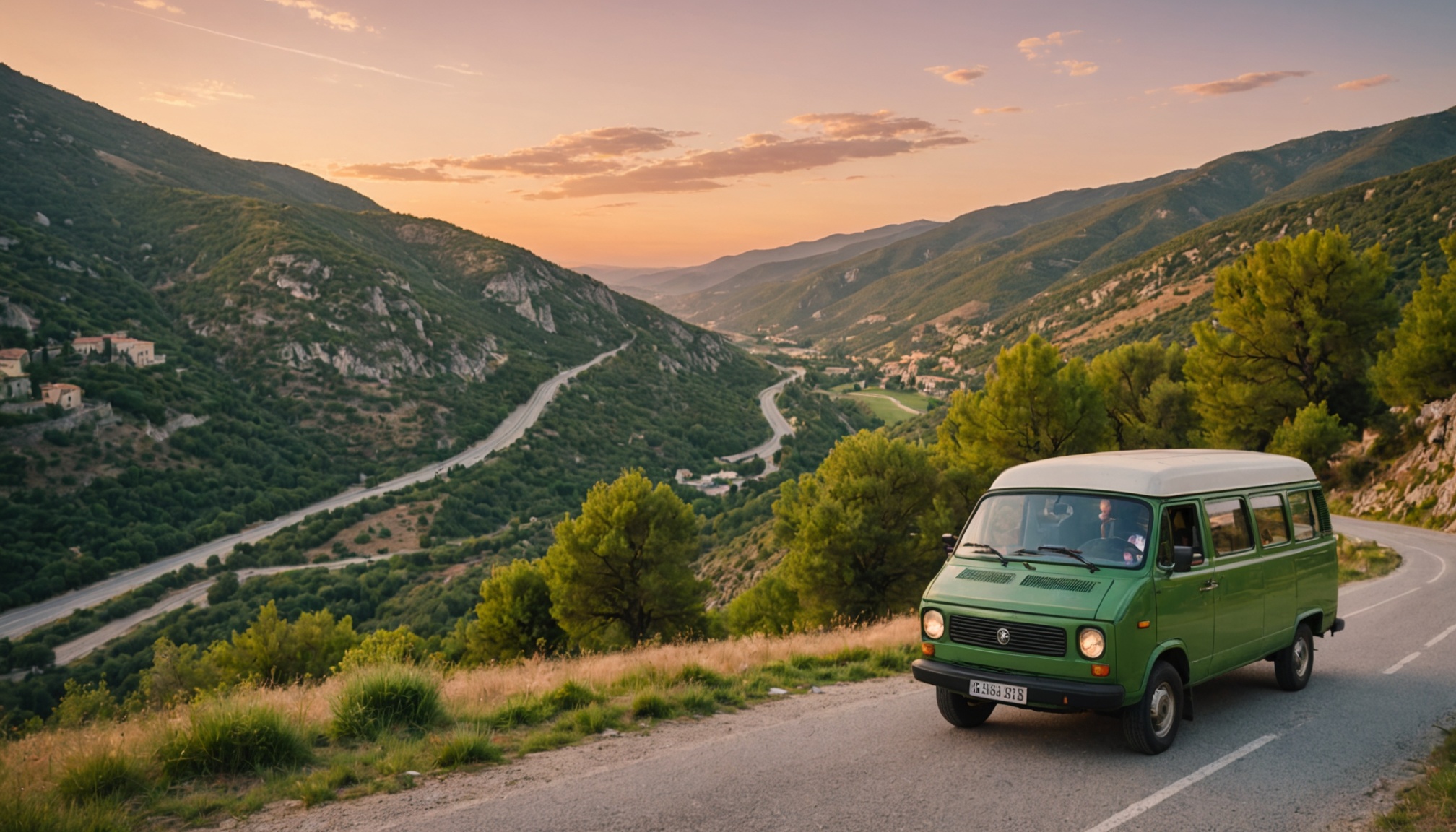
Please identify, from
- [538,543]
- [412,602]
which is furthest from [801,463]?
[412,602]

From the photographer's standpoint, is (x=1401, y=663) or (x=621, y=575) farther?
(x=621, y=575)

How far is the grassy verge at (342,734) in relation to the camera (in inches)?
216

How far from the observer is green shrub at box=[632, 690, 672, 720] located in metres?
8.19

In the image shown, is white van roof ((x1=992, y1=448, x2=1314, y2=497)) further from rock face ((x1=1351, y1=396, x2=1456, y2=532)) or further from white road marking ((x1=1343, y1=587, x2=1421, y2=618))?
rock face ((x1=1351, y1=396, x2=1456, y2=532))

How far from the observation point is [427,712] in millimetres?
7543

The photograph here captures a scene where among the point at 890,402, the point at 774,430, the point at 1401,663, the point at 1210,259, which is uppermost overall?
the point at 1210,259

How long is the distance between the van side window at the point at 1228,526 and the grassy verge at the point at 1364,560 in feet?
48.3

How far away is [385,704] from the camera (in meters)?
7.45

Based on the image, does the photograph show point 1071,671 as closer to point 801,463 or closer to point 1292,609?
point 1292,609

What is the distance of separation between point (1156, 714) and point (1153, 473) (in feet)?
7.13

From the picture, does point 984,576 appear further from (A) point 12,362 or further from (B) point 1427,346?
(A) point 12,362

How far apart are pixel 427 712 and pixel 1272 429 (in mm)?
41991

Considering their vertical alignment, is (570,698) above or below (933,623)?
below

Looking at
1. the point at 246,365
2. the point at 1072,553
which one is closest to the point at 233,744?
the point at 1072,553
